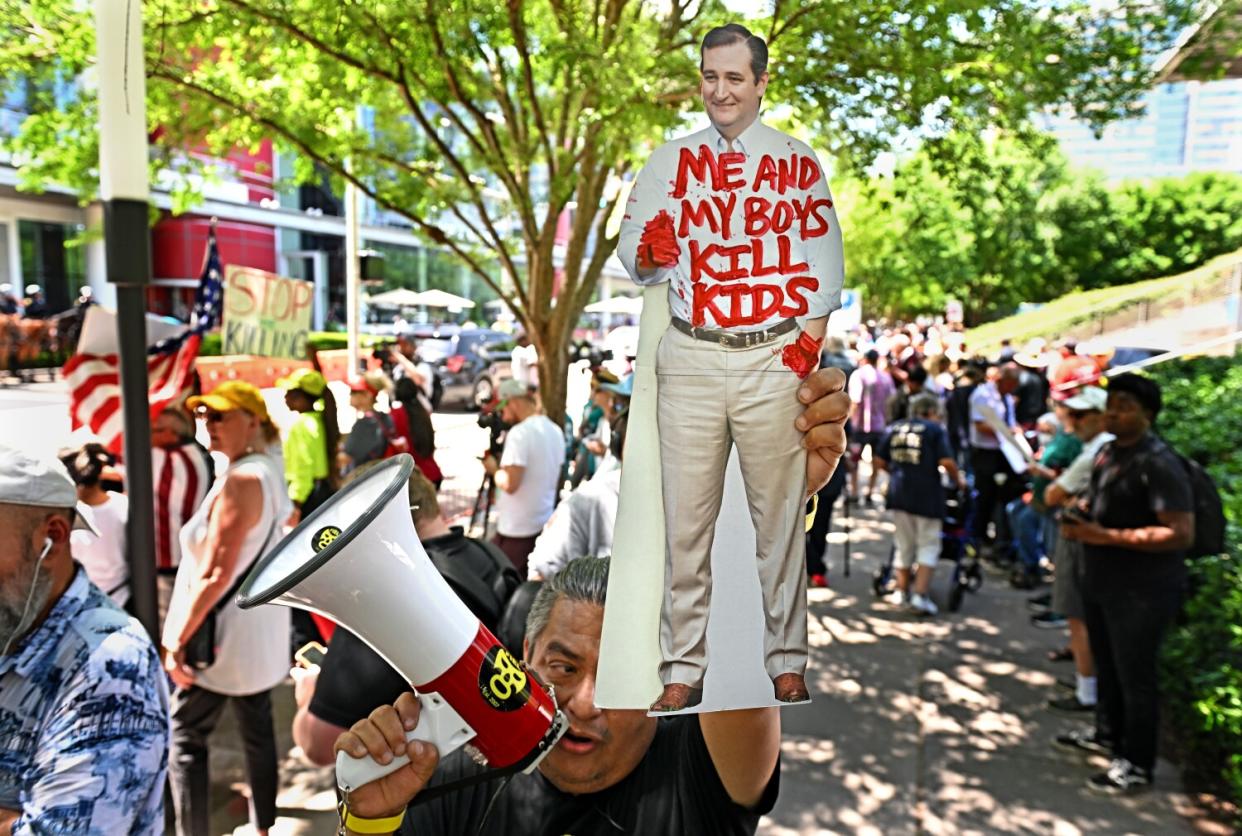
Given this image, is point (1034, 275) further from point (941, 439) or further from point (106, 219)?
point (106, 219)

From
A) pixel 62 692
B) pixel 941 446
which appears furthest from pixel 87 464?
pixel 941 446

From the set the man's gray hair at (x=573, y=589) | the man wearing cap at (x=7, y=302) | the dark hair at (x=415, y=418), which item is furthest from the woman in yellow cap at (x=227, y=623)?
the man wearing cap at (x=7, y=302)

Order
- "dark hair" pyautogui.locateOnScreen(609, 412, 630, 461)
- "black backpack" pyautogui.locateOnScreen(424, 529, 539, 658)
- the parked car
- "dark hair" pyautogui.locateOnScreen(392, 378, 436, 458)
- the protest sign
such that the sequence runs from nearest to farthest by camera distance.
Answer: "black backpack" pyautogui.locateOnScreen(424, 529, 539, 658)
"dark hair" pyautogui.locateOnScreen(609, 412, 630, 461)
the protest sign
"dark hair" pyautogui.locateOnScreen(392, 378, 436, 458)
the parked car

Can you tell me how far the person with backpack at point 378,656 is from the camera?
2.70 metres

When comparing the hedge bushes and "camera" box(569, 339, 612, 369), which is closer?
the hedge bushes

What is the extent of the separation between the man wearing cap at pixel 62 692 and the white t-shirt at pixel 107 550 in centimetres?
Answer: 190

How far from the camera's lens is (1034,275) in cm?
4828

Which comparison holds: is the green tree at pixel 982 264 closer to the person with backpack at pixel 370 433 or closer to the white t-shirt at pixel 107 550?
the person with backpack at pixel 370 433

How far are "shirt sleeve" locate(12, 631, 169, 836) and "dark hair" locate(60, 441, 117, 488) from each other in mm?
2185

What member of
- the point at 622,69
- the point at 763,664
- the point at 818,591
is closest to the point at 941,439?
the point at 818,591

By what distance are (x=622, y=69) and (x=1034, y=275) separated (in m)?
48.9

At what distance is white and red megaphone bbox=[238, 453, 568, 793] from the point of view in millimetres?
1362

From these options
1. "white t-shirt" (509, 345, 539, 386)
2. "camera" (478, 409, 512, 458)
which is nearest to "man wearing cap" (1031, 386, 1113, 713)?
"camera" (478, 409, 512, 458)

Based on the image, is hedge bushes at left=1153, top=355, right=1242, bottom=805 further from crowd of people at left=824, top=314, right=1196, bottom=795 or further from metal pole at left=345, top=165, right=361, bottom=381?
metal pole at left=345, top=165, right=361, bottom=381
